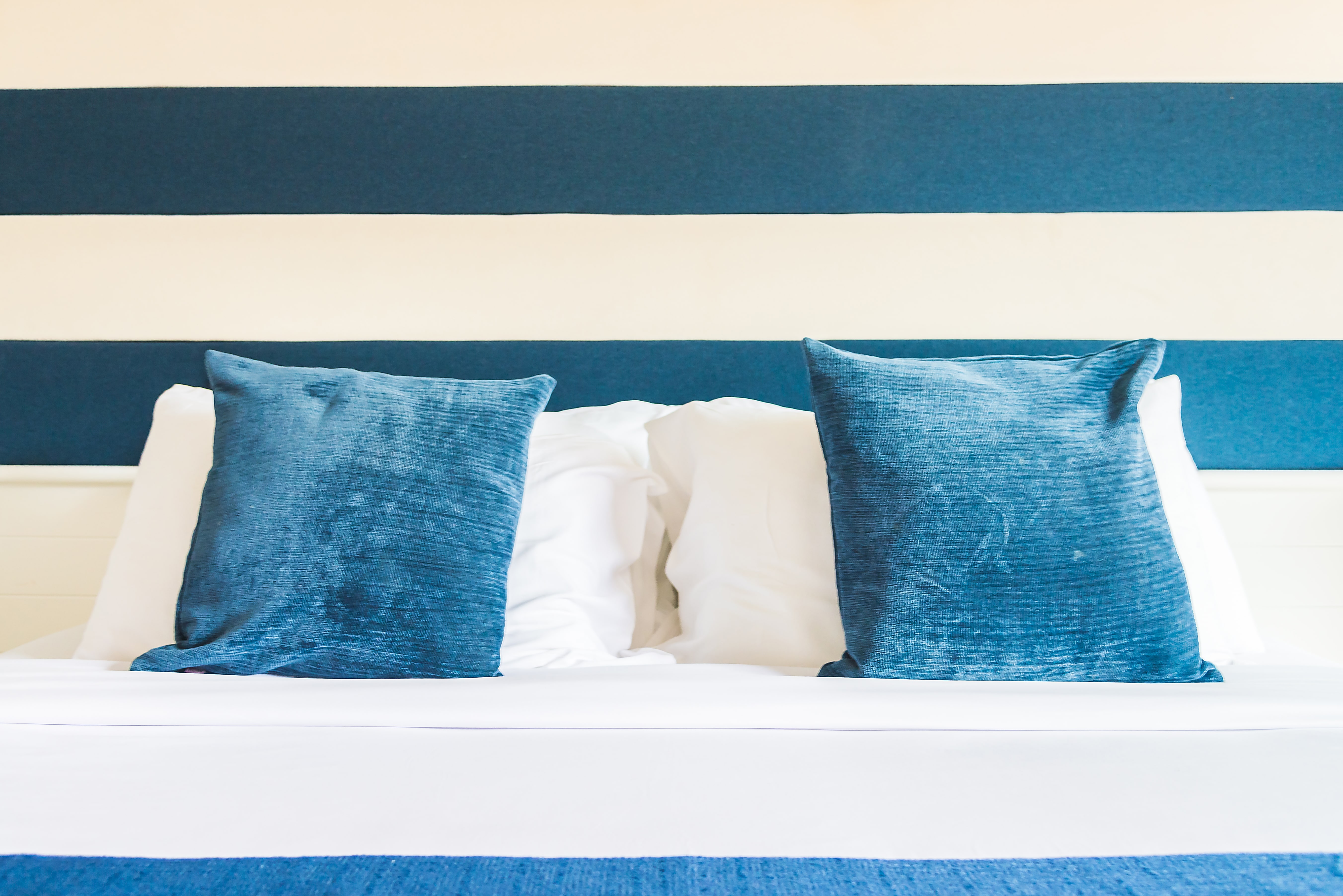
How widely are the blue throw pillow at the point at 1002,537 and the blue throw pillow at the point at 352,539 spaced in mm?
471

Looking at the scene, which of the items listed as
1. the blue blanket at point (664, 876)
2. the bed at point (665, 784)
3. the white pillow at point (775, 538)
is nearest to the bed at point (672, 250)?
the white pillow at point (775, 538)

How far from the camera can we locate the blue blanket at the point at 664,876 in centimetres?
49

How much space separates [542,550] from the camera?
125 centimetres

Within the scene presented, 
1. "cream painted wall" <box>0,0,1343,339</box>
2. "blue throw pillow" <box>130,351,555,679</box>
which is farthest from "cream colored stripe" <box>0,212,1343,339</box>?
"blue throw pillow" <box>130,351,555,679</box>

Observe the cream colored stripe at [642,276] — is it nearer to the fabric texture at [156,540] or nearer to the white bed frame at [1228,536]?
the white bed frame at [1228,536]

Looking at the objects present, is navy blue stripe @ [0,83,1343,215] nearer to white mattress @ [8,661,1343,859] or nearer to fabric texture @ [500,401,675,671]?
fabric texture @ [500,401,675,671]

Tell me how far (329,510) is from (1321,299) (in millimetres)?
1905

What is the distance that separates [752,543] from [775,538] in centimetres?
3

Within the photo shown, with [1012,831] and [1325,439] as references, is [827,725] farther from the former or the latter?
[1325,439]

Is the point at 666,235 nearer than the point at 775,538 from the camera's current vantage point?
No

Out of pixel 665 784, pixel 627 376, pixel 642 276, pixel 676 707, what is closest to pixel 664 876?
pixel 665 784

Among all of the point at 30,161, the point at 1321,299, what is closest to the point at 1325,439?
the point at 1321,299

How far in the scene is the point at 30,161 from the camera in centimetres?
172

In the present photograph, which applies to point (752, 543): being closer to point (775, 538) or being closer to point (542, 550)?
point (775, 538)
